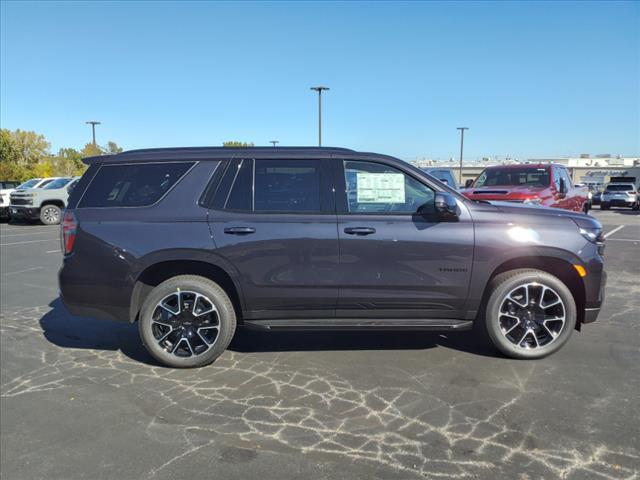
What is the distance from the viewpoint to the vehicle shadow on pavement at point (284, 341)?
184 inches

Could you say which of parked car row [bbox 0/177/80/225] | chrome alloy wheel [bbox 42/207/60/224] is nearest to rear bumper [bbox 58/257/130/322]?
parked car row [bbox 0/177/80/225]

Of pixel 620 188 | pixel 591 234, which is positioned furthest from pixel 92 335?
pixel 620 188

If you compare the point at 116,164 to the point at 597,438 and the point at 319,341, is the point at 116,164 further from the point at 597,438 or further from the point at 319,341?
the point at 597,438

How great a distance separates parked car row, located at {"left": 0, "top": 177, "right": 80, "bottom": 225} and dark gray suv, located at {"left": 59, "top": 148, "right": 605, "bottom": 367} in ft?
50.6

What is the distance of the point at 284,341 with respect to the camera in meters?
4.92

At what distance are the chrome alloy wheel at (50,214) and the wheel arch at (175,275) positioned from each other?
16451mm

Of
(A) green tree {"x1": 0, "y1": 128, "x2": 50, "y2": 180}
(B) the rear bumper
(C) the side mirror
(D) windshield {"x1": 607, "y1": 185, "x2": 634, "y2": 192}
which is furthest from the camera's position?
(A) green tree {"x1": 0, "y1": 128, "x2": 50, "y2": 180}

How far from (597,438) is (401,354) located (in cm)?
176

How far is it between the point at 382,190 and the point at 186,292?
6.28 feet

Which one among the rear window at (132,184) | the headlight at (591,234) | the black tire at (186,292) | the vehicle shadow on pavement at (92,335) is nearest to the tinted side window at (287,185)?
the rear window at (132,184)

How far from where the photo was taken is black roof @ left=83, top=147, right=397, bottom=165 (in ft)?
14.1

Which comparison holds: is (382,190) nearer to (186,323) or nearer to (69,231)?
(186,323)

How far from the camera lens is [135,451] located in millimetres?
2979

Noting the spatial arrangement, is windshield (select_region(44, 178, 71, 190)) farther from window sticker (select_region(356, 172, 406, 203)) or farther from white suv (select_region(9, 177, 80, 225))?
window sticker (select_region(356, 172, 406, 203))
